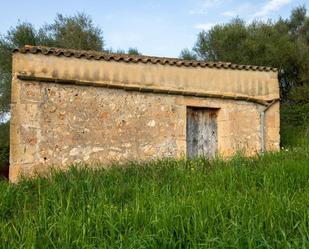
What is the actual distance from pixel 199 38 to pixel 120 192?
18.5m

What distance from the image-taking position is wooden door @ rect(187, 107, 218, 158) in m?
10.2

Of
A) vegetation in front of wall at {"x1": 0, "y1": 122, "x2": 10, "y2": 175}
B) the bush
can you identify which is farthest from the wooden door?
the bush

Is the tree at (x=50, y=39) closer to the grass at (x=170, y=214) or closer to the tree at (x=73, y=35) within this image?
the tree at (x=73, y=35)

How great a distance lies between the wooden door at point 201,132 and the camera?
33.4 feet

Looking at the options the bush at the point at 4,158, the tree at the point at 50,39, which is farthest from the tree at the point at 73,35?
the bush at the point at 4,158

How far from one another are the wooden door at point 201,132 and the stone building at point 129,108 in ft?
0.09

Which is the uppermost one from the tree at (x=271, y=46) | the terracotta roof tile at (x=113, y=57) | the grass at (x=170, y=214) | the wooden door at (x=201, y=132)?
the tree at (x=271, y=46)

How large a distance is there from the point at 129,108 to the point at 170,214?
18.3ft

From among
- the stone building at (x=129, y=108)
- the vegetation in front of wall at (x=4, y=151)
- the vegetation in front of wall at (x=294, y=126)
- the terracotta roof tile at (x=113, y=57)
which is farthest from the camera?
the vegetation in front of wall at (x=294, y=126)

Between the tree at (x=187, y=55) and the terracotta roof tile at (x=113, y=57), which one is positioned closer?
the terracotta roof tile at (x=113, y=57)

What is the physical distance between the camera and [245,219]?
12.4ft

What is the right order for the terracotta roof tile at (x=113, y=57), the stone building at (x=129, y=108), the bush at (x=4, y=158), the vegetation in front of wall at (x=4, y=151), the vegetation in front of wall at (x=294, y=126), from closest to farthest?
the stone building at (x=129, y=108), the terracotta roof tile at (x=113, y=57), the vegetation in front of wall at (x=4, y=151), the bush at (x=4, y=158), the vegetation in front of wall at (x=294, y=126)

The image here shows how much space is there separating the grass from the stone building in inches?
92.1

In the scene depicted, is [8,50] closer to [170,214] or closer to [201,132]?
[201,132]
